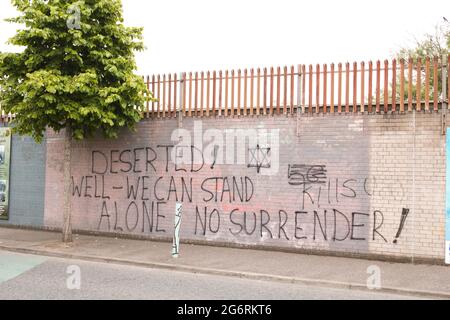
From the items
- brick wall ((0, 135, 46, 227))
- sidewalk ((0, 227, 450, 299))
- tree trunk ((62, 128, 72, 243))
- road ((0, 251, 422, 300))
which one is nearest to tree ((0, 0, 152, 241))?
tree trunk ((62, 128, 72, 243))

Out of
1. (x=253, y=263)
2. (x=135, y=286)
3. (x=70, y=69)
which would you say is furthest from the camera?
(x=70, y=69)

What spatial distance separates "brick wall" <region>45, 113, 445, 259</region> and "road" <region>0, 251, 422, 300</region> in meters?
2.80

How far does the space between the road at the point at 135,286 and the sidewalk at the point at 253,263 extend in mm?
269

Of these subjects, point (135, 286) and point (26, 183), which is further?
point (26, 183)

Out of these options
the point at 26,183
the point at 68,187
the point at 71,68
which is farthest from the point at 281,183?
the point at 26,183

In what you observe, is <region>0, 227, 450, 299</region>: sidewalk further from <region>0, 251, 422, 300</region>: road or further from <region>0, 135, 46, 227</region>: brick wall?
<region>0, 135, 46, 227</region>: brick wall

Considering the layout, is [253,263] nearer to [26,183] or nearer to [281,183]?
[281,183]

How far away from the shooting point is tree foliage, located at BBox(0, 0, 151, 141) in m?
11.1

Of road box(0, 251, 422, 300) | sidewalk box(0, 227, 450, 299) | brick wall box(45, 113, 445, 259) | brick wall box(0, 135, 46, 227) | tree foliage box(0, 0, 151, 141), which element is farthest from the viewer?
brick wall box(0, 135, 46, 227)

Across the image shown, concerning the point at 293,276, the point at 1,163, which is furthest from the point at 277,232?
the point at 1,163

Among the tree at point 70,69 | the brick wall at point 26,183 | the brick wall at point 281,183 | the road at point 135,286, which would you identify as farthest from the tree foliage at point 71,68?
the road at point 135,286

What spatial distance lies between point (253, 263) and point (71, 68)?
606 cm

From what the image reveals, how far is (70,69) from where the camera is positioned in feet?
39.0

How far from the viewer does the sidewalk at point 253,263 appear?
8550mm
